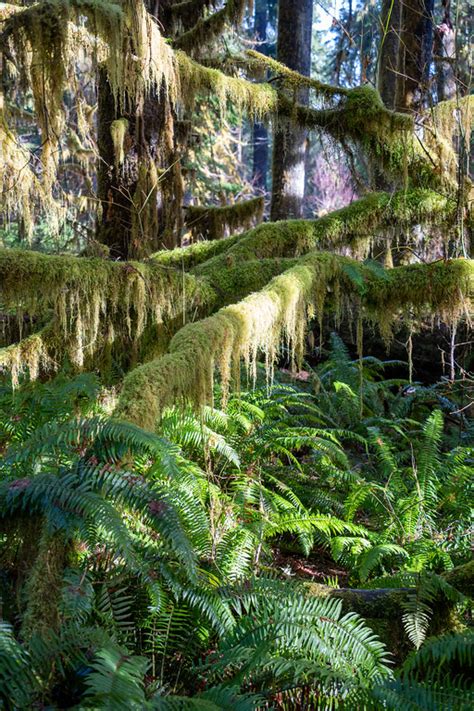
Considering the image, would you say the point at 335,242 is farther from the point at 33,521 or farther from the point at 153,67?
the point at 33,521

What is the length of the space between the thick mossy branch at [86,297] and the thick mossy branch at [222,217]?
3.46 metres

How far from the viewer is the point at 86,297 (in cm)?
403

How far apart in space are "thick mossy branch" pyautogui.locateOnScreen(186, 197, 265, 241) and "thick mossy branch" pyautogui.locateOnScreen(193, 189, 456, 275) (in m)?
2.17

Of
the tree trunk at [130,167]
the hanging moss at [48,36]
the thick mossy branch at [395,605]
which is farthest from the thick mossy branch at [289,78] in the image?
the thick mossy branch at [395,605]

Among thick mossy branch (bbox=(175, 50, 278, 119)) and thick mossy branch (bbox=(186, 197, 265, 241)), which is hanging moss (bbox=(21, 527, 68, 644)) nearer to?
thick mossy branch (bbox=(175, 50, 278, 119))

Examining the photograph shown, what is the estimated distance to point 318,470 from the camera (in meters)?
5.89

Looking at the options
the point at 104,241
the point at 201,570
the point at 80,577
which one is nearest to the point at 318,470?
the point at 201,570

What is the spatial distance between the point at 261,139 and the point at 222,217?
725 inches

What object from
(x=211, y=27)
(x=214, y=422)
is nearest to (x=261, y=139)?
(x=211, y=27)

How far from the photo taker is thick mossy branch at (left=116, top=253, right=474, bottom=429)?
111 inches

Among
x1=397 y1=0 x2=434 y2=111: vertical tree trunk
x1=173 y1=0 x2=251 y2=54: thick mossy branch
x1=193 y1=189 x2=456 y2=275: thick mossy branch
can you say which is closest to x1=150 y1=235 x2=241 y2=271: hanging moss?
x1=193 y1=189 x2=456 y2=275: thick mossy branch

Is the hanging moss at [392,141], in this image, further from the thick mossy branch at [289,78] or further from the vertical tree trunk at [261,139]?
the vertical tree trunk at [261,139]

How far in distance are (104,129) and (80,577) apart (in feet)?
15.2

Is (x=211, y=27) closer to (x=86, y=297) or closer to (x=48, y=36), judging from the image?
(x=48, y=36)
